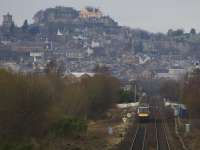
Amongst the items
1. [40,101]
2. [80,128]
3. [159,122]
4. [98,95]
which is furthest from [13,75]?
[98,95]

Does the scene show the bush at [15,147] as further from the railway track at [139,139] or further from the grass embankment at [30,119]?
the railway track at [139,139]

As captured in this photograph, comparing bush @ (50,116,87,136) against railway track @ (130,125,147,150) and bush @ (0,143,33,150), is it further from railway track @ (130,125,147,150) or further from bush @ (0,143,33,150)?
bush @ (0,143,33,150)

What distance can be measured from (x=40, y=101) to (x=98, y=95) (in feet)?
98.4

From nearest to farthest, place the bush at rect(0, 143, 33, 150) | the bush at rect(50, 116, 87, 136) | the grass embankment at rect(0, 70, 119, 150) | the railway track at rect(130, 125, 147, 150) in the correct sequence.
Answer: the bush at rect(0, 143, 33, 150), the grass embankment at rect(0, 70, 119, 150), the railway track at rect(130, 125, 147, 150), the bush at rect(50, 116, 87, 136)

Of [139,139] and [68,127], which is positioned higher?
[68,127]

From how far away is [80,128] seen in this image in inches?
1497

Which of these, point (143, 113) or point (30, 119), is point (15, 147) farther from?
point (143, 113)

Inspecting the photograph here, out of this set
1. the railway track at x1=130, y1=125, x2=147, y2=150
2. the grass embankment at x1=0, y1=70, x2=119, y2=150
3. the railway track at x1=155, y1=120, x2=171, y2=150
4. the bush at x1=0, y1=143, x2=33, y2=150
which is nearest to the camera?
the bush at x1=0, y1=143, x2=33, y2=150

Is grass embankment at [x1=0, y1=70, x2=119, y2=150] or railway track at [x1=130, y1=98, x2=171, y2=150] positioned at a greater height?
grass embankment at [x1=0, y1=70, x2=119, y2=150]

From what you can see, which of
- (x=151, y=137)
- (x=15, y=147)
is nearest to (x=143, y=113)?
(x=151, y=137)

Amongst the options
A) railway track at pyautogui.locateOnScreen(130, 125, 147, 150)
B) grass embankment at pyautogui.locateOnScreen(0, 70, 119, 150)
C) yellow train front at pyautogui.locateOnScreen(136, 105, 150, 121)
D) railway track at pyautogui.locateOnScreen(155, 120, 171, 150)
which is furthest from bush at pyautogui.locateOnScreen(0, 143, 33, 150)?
yellow train front at pyautogui.locateOnScreen(136, 105, 150, 121)

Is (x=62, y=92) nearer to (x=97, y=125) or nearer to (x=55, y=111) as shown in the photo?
(x=97, y=125)

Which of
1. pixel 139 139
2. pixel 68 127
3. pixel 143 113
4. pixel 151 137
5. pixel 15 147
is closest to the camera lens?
pixel 15 147

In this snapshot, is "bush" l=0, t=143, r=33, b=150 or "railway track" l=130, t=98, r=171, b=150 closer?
"bush" l=0, t=143, r=33, b=150
